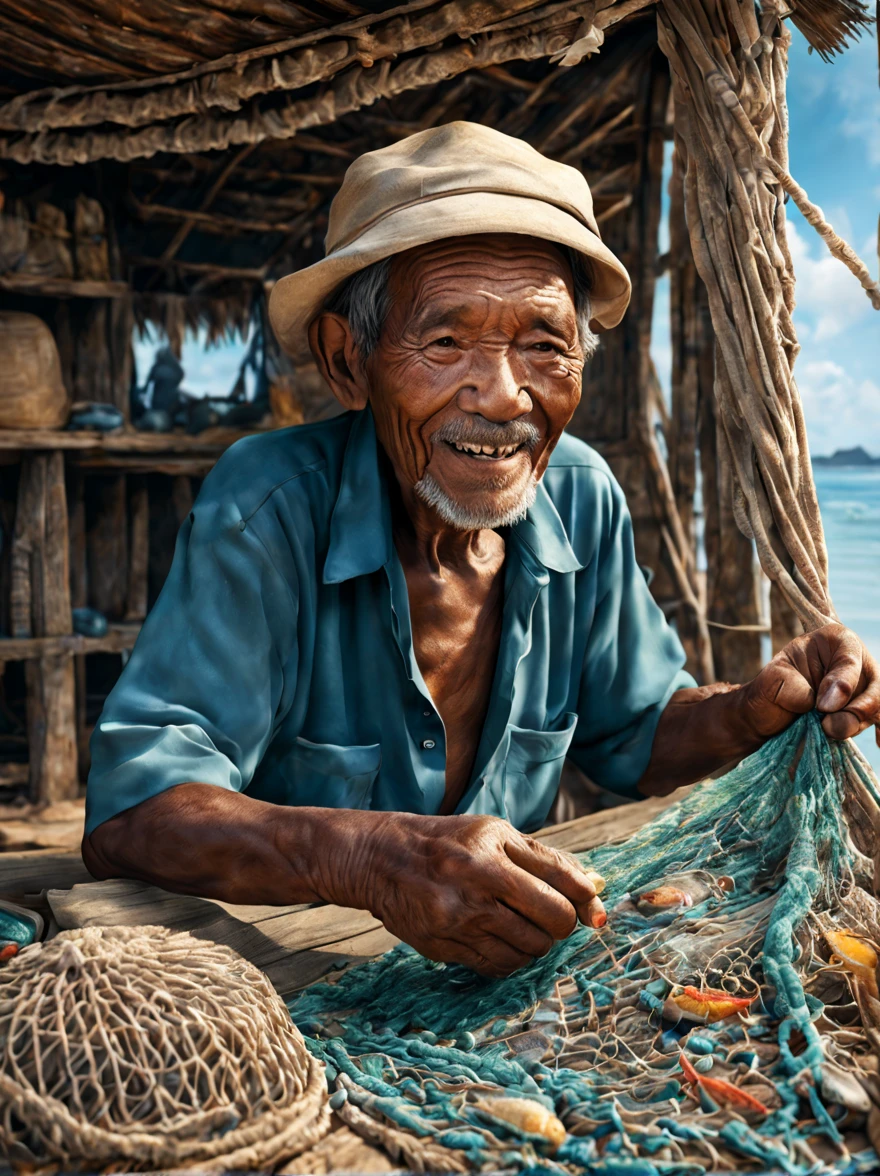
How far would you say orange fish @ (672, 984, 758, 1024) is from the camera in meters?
1.48

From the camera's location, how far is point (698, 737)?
2.35 metres

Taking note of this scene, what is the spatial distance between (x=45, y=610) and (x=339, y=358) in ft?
9.79

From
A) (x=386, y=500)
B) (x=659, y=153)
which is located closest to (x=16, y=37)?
(x=386, y=500)

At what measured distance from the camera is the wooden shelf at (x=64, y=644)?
15.3 ft

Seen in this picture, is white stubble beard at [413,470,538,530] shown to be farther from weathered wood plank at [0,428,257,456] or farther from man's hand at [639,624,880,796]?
weathered wood plank at [0,428,257,456]

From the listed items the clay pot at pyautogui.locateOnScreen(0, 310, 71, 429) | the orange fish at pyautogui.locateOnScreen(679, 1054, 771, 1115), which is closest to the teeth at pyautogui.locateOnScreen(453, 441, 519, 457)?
the orange fish at pyautogui.locateOnScreen(679, 1054, 771, 1115)

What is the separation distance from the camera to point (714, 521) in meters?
3.32

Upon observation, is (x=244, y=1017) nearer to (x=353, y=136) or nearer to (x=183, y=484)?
(x=353, y=136)

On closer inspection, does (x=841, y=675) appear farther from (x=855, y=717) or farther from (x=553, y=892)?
(x=553, y=892)

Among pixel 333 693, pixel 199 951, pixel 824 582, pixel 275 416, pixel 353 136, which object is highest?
pixel 353 136

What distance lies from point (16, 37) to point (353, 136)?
1.79 meters

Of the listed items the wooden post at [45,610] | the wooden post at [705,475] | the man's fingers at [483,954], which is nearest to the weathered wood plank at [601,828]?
the wooden post at [705,475]

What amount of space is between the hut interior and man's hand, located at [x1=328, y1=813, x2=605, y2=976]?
1.02 meters

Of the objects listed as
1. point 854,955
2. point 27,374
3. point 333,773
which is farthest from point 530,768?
point 27,374
